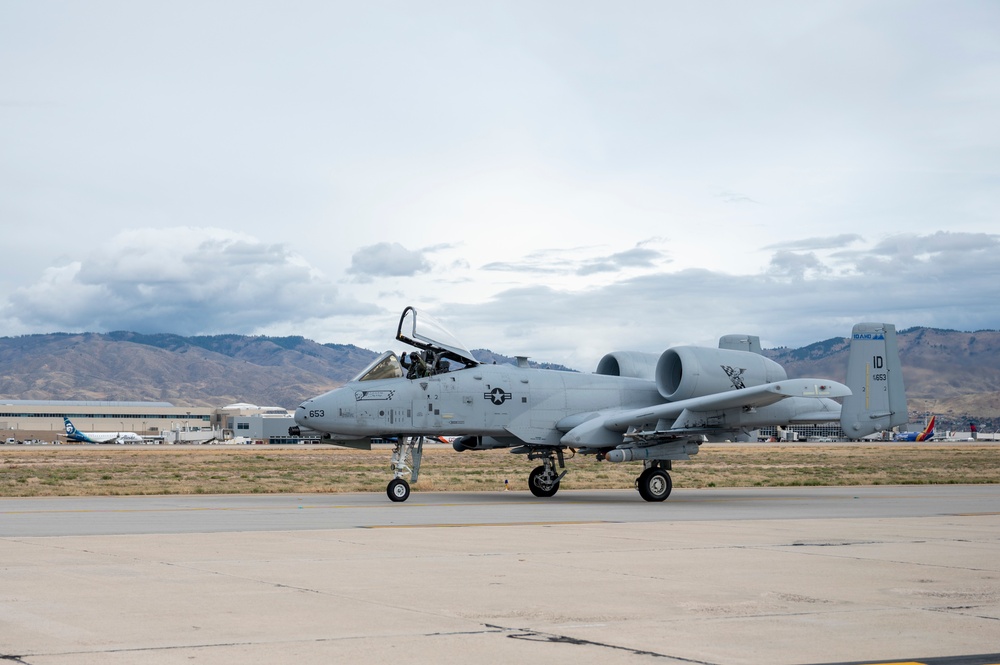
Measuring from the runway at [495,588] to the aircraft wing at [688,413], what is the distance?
3866mm

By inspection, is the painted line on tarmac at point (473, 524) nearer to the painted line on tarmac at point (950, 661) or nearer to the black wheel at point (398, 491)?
the black wheel at point (398, 491)

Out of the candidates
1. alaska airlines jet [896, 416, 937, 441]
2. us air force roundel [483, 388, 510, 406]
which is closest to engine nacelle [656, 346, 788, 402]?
us air force roundel [483, 388, 510, 406]

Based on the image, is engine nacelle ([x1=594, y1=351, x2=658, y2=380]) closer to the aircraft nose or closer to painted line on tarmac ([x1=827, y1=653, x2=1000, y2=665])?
the aircraft nose

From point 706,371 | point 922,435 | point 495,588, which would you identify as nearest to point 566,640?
point 495,588

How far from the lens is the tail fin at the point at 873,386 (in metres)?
26.2

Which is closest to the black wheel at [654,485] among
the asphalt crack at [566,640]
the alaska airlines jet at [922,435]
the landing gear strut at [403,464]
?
the landing gear strut at [403,464]

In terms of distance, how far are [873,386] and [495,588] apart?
18.9 m

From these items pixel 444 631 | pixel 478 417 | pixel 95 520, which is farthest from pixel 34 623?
pixel 478 417

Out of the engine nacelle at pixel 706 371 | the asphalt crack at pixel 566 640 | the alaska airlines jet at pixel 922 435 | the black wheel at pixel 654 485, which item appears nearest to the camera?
the asphalt crack at pixel 566 640

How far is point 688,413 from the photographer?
24.1 meters

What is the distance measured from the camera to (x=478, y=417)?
2541 cm

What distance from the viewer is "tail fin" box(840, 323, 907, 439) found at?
26219 mm

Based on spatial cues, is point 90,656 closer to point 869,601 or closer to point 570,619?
point 570,619

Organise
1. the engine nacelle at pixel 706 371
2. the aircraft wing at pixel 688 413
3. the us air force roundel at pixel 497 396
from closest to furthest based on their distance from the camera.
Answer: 1. the aircraft wing at pixel 688 413
2. the us air force roundel at pixel 497 396
3. the engine nacelle at pixel 706 371
